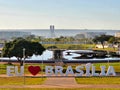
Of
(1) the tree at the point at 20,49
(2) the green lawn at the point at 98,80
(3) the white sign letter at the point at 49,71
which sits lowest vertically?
(2) the green lawn at the point at 98,80

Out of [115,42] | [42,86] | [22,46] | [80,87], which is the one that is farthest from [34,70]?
[115,42]

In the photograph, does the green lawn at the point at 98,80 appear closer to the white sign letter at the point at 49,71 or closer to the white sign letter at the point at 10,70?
the white sign letter at the point at 49,71

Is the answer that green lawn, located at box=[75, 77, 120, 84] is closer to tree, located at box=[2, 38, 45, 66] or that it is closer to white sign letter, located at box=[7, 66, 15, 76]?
white sign letter, located at box=[7, 66, 15, 76]

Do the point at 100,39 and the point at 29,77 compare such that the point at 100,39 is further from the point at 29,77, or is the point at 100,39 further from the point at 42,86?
the point at 42,86

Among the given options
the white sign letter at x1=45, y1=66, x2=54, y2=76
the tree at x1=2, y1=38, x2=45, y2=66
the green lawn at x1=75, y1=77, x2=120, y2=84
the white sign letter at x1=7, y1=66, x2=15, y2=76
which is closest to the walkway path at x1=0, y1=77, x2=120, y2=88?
the green lawn at x1=75, y1=77, x2=120, y2=84

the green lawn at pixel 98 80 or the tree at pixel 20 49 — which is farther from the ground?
the tree at pixel 20 49

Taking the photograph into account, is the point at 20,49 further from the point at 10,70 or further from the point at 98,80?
the point at 98,80

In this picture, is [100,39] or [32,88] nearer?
[32,88]

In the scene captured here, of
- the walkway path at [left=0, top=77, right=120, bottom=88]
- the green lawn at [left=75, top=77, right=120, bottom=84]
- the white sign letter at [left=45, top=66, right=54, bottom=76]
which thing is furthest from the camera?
the white sign letter at [left=45, top=66, right=54, bottom=76]

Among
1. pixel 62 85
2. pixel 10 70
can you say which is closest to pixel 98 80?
pixel 62 85

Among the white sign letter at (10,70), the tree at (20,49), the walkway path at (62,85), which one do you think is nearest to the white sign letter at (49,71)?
the walkway path at (62,85)

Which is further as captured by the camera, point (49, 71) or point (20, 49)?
point (20, 49)
